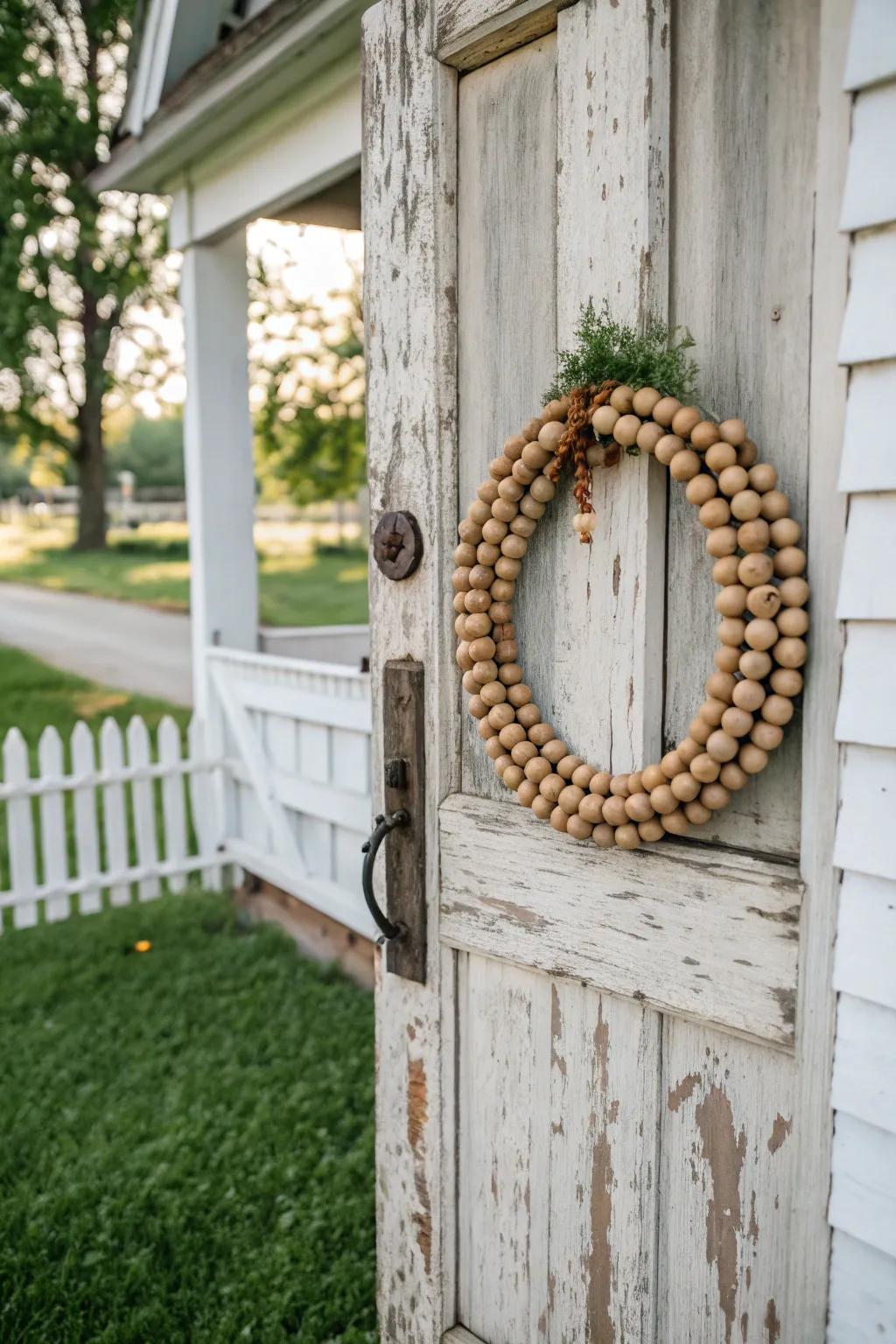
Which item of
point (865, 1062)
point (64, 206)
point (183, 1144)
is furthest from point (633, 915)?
point (64, 206)

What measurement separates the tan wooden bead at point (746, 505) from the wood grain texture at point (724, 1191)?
649mm

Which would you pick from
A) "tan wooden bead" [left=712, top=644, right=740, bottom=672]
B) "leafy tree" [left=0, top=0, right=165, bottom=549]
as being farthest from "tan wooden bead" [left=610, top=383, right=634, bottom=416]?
"leafy tree" [left=0, top=0, right=165, bottom=549]

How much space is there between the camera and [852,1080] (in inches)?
47.2

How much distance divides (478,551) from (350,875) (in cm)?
278

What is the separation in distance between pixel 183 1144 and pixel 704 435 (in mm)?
2588

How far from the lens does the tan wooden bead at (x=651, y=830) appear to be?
4.42 feet

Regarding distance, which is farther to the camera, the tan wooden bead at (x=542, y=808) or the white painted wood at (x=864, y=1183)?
the tan wooden bead at (x=542, y=808)

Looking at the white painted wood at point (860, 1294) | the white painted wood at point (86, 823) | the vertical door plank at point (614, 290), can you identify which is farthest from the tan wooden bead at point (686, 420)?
the white painted wood at point (86, 823)

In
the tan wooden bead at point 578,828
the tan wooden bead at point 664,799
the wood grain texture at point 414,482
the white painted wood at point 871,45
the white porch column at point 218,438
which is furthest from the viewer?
the white porch column at point 218,438

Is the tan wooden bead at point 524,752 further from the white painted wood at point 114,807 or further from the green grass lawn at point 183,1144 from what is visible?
the white painted wood at point 114,807

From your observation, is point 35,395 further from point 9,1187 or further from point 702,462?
point 702,462

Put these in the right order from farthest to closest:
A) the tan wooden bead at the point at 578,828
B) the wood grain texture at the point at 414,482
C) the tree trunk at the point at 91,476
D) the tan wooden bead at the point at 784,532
Answer: the tree trunk at the point at 91,476 → the wood grain texture at the point at 414,482 → the tan wooden bead at the point at 578,828 → the tan wooden bead at the point at 784,532

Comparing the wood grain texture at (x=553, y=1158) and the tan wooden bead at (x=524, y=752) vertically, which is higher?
the tan wooden bead at (x=524, y=752)

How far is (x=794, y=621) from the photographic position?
1.20m
